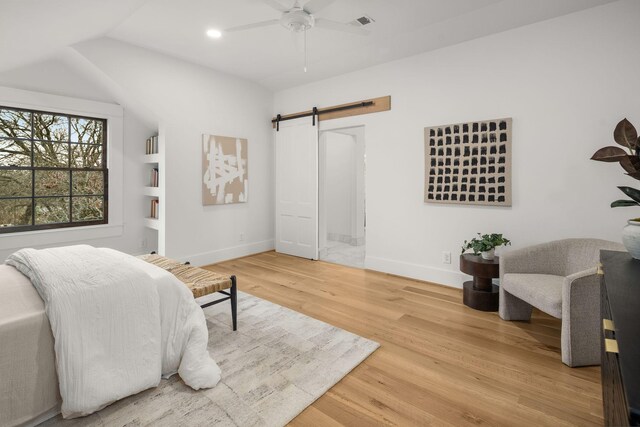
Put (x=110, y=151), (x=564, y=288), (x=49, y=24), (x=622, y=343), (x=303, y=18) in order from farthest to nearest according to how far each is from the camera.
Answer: (x=110, y=151), (x=303, y=18), (x=49, y=24), (x=564, y=288), (x=622, y=343)

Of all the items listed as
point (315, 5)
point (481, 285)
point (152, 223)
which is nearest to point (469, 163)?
point (481, 285)

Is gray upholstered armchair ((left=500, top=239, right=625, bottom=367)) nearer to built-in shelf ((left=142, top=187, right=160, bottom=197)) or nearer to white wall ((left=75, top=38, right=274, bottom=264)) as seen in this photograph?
white wall ((left=75, top=38, right=274, bottom=264))

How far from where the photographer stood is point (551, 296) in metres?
2.24

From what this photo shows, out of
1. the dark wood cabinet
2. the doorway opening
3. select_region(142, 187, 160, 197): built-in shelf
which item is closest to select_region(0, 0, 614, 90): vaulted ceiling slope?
select_region(142, 187, 160, 197): built-in shelf

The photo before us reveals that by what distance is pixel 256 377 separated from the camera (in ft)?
6.57

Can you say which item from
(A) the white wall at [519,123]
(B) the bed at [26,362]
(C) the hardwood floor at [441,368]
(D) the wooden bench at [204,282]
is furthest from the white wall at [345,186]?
(B) the bed at [26,362]

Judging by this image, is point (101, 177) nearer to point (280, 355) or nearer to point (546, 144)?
point (280, 355)

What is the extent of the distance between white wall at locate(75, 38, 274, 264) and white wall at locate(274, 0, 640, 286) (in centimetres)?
178

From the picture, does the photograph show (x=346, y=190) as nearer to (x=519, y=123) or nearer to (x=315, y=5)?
(x=519, y=123)

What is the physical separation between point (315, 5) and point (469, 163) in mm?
2186

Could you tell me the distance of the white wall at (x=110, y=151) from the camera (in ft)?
11.6

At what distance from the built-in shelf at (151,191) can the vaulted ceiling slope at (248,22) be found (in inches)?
67.7

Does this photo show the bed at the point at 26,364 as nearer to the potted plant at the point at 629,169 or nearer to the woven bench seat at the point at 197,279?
the woven bench seat at the point at 197,279

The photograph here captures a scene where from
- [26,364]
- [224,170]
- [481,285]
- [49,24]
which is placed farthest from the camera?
[224,170]
